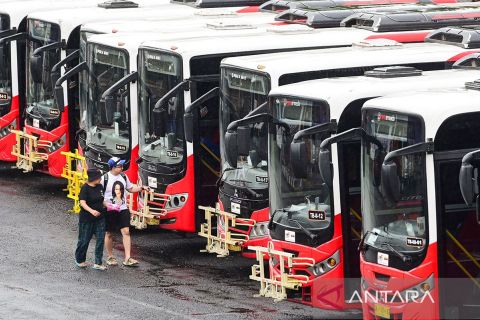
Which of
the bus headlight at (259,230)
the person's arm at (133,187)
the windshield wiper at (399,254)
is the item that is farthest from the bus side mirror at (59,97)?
the windshield wiper at (399,254)

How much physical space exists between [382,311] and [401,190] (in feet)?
4.13

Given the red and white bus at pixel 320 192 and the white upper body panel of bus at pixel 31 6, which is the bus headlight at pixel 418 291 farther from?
the white upper body panel of bus at pixel 31 6

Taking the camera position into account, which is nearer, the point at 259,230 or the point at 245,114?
the point at 259,230

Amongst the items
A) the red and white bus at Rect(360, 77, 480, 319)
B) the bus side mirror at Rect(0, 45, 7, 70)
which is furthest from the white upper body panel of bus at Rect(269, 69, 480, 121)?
the bus side mirror at Rect(0, 45, 7, 70)

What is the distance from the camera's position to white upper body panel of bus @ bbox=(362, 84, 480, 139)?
1639 centimetres

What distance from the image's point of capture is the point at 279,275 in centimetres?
1880

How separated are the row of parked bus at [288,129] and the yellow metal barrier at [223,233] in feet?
0.11

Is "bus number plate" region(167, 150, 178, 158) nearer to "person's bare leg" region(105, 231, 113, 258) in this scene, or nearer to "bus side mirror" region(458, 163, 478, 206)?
"person's bare leg" region(105, 231, 113, 258)

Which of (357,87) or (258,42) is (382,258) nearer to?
(357,87)

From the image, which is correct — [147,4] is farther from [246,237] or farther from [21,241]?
[246,237]

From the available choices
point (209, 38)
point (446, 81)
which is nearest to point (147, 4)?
point (209, 38)

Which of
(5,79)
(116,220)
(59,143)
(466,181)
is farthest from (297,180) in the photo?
(5,79)

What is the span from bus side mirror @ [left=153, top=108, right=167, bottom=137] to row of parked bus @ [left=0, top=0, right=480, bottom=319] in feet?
0.16

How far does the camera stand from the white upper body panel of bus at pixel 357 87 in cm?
1845
